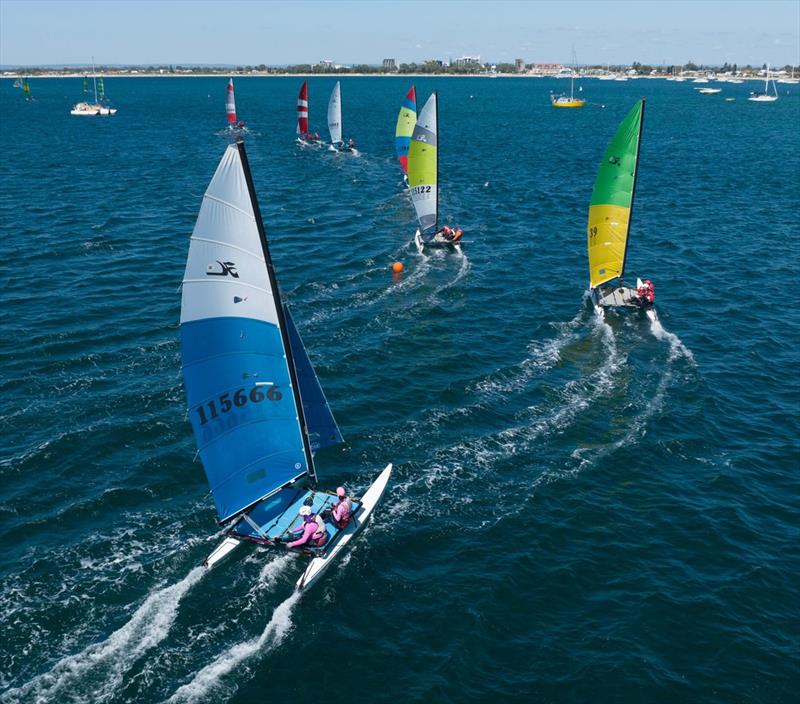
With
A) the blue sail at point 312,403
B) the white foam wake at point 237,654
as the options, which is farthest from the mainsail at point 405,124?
the white foam wake at point 237,654

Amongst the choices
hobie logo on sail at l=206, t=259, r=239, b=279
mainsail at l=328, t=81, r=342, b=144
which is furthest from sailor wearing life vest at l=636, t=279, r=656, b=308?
mainsail at l=328, t=81, r=342, b=144

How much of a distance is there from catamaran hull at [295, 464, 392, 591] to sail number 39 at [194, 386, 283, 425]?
18.8ft

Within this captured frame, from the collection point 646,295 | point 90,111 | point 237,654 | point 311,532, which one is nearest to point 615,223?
point 646,295

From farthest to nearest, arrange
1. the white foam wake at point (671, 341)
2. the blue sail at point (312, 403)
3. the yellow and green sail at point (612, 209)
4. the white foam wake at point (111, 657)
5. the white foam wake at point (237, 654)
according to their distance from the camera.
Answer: the yellow and green sail at point (612, 209)
the white foam wake at point (671, 341)
the blue sail at point (312, 403)
the white foam wake at point (237, 654)
the white foam wake at point (111, 657)

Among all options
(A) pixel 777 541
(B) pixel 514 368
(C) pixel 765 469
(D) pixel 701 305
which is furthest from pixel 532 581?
(D) pixel 701 305

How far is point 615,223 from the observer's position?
5100 centimetres

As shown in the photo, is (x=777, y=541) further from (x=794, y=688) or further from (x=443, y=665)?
(x=443, y=665)

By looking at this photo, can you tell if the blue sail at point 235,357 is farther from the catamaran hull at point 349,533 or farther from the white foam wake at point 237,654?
the white foam wake at point 237,654

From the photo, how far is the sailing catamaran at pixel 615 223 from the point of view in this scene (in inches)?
1928

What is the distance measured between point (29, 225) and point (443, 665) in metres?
62.3

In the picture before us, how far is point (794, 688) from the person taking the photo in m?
21.9

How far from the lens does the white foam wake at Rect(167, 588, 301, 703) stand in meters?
21.1

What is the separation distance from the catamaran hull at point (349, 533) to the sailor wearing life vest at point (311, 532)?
22.2 inches

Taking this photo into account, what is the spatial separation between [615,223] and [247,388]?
3477cm
